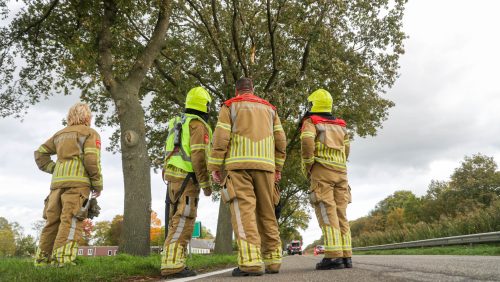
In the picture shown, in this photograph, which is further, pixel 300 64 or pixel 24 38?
pixel 300 64

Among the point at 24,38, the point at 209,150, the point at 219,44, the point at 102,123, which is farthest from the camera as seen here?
the point at 102,123

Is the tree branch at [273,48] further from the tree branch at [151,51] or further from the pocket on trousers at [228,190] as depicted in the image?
the pocket on trousers at [228,190]

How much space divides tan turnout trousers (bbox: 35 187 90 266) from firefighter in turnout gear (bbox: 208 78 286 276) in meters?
2.13

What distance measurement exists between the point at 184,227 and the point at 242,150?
1195 millimetres

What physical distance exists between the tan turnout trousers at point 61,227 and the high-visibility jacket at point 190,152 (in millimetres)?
1435

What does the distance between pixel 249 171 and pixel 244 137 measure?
1.40ft

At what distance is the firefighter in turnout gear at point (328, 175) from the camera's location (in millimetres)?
5520

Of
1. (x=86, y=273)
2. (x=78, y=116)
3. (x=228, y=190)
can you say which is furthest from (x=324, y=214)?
(x=78, y=116)

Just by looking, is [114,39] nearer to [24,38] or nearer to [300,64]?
[24,38]

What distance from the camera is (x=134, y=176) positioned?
29.1ft

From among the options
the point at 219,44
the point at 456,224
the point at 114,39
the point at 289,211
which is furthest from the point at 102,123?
the point at 289,211

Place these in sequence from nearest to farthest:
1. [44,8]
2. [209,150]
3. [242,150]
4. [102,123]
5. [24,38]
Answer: [242,150] → [209,150] → [44,8] → [24,38] → [102,123]

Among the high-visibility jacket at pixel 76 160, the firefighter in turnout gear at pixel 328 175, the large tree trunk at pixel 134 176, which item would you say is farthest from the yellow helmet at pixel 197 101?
the large tree trunk at pixel 134 176

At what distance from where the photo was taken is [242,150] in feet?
16.4
